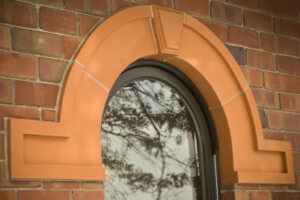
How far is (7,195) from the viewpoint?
90.4 inches

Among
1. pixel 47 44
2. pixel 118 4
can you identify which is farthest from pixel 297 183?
pixel 47 44

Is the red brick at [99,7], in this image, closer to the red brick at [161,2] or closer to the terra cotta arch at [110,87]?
the terra cotta arch at [110,87]

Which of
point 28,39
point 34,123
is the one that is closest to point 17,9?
point 28,39

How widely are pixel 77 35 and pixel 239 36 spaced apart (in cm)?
119

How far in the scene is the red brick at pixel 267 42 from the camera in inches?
137

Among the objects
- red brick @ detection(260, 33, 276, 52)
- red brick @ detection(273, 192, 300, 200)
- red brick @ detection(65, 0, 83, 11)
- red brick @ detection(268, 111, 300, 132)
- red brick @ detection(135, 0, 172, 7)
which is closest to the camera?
red brick @ detection(65, 0, 83, 11)

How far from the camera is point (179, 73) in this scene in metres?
3.22

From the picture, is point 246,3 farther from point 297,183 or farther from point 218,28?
point 297,183

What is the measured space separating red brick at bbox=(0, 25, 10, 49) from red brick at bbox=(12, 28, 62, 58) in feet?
0.10

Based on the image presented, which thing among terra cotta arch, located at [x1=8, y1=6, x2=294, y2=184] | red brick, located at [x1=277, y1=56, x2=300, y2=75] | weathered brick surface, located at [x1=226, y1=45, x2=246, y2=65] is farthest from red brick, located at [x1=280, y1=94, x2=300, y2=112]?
weathered brick surface, located at [x1=226, y1=45, x2=246, y2=65]

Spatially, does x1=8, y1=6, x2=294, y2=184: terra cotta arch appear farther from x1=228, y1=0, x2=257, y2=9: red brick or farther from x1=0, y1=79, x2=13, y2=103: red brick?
x1=228, y1=0, x2=257, y2=9: red brick

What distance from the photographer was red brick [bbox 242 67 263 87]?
3.33 m

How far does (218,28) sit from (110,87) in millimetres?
928

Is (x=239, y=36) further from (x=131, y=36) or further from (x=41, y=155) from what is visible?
(x=41, y=155)
